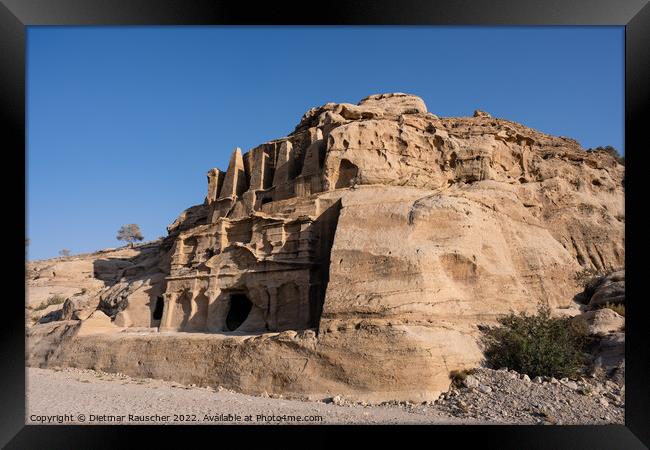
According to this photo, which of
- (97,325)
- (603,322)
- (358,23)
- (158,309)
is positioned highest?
(358,23)

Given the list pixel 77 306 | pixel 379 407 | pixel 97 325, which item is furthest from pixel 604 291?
pixel 77 306

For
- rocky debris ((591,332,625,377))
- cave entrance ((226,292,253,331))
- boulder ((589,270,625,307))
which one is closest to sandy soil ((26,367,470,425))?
rocky debris ((591,332,625,377))

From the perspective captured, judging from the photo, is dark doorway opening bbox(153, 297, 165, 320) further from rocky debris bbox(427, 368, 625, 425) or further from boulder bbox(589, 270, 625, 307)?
boulder bbox(589, 270, 625, 307)

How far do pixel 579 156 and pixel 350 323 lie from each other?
2516 centimetres

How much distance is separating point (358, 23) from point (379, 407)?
1076 cm

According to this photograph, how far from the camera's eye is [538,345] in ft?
58.7

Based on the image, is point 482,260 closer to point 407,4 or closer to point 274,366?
point 274,366

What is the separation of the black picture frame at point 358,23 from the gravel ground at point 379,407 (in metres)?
3.77

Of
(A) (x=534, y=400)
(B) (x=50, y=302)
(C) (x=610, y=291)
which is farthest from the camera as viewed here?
(B) (x=50, y=302)

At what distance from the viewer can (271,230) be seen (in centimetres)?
2545

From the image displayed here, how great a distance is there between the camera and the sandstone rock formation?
18.3m

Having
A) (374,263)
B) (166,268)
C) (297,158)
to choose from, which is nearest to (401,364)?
(374,263)

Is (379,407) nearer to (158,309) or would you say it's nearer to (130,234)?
(158,309)

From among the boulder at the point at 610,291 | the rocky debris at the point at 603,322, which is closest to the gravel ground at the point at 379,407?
the rocky debris at the point at 603,322
